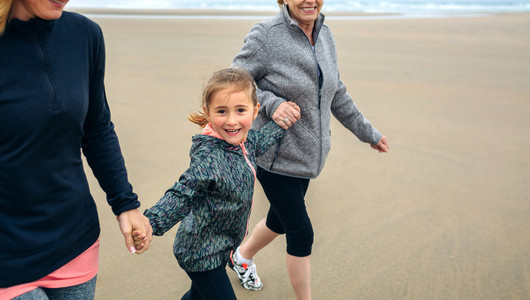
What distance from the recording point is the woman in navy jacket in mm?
1407

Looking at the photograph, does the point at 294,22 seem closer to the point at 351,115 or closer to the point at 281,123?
the point at 281,123

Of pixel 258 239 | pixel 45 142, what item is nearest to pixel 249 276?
pixel 258 239

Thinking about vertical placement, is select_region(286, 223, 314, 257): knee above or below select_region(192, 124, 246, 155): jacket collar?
below

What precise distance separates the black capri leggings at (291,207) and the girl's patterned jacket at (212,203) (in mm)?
462

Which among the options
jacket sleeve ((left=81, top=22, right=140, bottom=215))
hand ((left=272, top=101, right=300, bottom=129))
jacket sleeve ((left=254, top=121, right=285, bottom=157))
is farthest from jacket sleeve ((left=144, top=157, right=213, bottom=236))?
hand ((left=272, top=101, right=300, bottom=129))

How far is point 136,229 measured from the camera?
1.80 meters

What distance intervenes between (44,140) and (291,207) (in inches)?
54.0

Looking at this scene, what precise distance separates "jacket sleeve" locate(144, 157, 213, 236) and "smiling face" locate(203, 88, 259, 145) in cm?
18

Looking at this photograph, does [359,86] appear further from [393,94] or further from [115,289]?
[115,289]

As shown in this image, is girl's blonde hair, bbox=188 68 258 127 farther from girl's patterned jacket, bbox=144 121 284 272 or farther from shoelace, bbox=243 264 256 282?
shoelace, bbox=243 264 256 282

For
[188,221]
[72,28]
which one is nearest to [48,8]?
[72,28]

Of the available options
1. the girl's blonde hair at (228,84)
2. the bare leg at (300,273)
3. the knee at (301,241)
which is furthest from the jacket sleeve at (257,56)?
the bare leg at (300,273)

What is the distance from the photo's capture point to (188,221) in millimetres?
2027

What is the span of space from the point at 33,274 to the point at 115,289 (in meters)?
1.63
